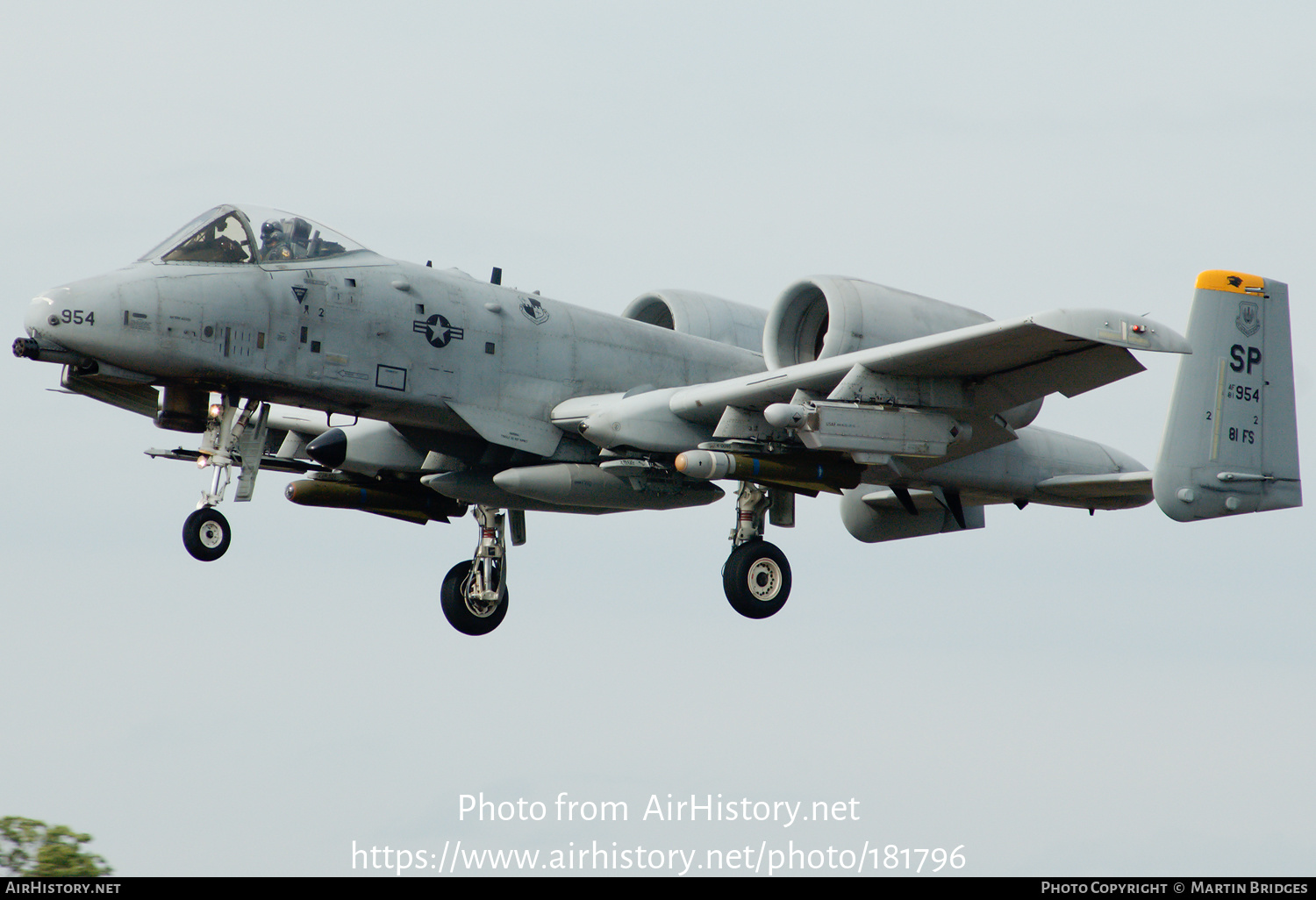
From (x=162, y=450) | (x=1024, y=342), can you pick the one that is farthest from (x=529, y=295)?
(x=1024, y=342)

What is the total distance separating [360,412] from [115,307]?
2.59 m

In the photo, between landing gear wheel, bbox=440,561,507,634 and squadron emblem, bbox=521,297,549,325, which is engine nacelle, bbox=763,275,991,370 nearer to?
squadron emblem, bbox=521,297,549,325

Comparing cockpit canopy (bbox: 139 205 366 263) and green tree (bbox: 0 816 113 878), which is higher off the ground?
cockpit canopy (bbox: 139 205 366 263)

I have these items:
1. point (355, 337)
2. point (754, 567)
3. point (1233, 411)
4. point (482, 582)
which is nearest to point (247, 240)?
point (355, 337)

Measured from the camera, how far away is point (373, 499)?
64.1 ft

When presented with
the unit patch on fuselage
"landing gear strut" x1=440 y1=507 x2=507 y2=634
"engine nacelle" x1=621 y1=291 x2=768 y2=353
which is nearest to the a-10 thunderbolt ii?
the unit patch on fuselage

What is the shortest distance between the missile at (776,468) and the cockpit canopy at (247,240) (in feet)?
13.2

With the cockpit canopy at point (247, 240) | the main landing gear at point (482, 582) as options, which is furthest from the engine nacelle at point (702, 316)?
the cockpit canopy at point (247, 240)

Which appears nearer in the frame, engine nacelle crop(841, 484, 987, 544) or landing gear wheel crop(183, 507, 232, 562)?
landing gear wheel crop(183, 507, 232, 562)

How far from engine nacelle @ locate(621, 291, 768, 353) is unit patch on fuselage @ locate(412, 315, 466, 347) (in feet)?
9.75

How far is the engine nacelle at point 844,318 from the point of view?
17.3m

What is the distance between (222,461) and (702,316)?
5.89m

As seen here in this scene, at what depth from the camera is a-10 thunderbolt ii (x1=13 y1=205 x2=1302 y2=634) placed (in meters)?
16.0

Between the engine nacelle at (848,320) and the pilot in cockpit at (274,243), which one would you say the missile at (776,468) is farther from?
the pilot in cockpit at (274,243)
